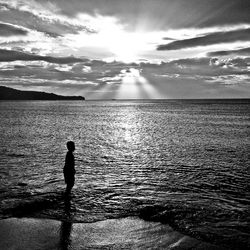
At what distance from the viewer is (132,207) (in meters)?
12.4

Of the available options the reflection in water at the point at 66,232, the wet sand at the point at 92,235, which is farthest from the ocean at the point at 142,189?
the wet sand at the point at 92,235

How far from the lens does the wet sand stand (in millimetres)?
8602

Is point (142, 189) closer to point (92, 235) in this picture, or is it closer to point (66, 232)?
point (92, 235)

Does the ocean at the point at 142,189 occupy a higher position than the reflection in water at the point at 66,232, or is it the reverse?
the reflection in water at the point at 66,232

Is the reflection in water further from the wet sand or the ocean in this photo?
the ocean

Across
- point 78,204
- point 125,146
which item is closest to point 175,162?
point 125,146

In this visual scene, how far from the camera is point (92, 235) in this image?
9.37 m

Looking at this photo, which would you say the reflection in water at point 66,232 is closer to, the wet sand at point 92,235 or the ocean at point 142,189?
the wet sand at point 92,235

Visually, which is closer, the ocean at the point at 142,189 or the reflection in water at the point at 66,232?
the reflection in water at the point at 66,232

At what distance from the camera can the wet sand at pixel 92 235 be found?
8.60m

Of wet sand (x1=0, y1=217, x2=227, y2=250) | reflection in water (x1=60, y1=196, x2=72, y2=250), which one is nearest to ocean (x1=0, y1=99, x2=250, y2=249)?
reflection in water (x1=60, y1=196, x2=72, y2=250)

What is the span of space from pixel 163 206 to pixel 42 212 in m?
5.02

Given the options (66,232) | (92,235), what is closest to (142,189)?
(92,235)

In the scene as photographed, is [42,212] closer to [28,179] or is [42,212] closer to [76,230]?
[76,230]
